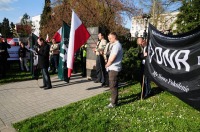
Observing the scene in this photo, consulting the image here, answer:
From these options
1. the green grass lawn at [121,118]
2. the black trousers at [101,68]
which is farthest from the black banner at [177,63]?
the black trousers at [101,68]

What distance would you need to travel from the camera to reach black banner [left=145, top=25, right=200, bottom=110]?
452 cm

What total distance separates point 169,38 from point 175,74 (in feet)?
2.73

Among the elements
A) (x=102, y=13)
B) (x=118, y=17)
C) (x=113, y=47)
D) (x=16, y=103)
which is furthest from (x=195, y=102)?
(x=118, y=17)

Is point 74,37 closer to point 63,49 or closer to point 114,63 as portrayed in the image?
point 63,49

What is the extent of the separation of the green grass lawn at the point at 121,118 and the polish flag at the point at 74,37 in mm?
1562

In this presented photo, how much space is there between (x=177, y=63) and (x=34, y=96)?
4.93 m

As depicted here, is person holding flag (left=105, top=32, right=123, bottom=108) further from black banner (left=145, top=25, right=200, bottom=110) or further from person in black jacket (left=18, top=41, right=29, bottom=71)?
person in black jacket (left=18, top=41, right=29, bottom=71)

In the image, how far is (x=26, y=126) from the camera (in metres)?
5.36

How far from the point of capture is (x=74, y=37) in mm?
7969

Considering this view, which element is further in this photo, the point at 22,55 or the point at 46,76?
the point at 22,55

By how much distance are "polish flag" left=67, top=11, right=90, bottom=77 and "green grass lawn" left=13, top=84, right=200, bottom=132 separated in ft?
5.12

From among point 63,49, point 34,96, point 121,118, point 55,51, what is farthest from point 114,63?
point 55,51

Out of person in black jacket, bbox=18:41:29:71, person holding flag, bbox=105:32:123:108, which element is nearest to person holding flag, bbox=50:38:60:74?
person in black jacket, bbox=18:41:29:71

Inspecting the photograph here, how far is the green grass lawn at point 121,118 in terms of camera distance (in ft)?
16.9
